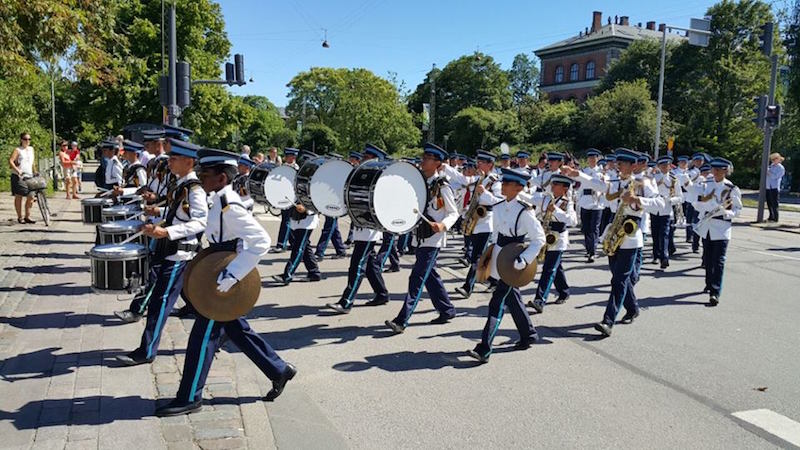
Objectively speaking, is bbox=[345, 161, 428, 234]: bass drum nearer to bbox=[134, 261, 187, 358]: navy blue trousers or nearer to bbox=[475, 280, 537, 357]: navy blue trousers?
bbox=[475, 280, 537, 357]: navy blue trousers

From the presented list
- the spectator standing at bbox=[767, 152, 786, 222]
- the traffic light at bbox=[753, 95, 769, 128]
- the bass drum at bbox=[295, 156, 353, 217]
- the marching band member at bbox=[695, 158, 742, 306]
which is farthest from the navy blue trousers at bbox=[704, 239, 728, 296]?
the traffic light at bbox=[753, 95, 769, 128]

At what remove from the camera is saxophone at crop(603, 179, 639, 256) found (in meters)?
7.19

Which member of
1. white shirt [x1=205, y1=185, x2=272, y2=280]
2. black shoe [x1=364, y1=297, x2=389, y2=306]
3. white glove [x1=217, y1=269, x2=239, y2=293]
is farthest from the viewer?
black shoe [x1=364, y1=297, x2=389, y2=306]

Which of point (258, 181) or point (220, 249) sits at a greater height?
point (258, 181)

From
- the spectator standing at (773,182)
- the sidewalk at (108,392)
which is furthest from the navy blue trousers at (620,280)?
the spectator standing at (773,182)

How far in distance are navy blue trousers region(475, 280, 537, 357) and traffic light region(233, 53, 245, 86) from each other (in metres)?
12.9

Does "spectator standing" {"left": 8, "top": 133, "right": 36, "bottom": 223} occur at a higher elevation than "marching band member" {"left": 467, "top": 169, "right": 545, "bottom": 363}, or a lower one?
higher

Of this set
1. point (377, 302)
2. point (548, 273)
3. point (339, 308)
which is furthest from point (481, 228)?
point (339, 308)

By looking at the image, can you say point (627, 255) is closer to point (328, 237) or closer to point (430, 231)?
point (430, 231)

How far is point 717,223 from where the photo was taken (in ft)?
30.0

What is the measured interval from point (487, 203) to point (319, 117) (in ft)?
208

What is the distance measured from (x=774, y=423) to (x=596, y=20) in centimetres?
8410

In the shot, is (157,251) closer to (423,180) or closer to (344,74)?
(423,180)

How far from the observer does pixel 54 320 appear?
22.5 ft
